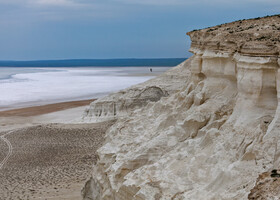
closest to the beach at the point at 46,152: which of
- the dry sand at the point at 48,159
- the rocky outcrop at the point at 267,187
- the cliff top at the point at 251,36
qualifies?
the dry sand at the point at 48,159

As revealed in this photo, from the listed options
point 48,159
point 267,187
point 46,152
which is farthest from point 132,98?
point 267,187

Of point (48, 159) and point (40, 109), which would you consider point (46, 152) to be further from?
point (40, 109)

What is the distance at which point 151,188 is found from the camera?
9234mm

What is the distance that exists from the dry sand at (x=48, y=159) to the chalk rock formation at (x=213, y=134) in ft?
15.6

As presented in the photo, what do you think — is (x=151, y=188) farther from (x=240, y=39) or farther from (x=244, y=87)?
(x=240, y=39)

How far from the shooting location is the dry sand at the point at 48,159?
17578mm

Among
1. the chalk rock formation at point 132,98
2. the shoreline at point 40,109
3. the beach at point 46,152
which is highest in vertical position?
the chalk rock formation at point 132,98

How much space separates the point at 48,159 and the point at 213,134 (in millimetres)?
14621

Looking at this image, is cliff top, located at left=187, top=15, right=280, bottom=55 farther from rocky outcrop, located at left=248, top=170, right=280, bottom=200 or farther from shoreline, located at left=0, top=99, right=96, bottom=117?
shoreline, located at left=0, top=99, right=96, bottom=117

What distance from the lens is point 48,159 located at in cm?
2250

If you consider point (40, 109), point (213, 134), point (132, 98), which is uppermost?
point (213, 134)

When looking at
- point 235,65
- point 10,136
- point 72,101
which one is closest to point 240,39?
point 235,65

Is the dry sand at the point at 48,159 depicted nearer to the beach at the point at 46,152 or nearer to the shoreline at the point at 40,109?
the beach at the point at 46,152

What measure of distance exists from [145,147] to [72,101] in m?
39.3
